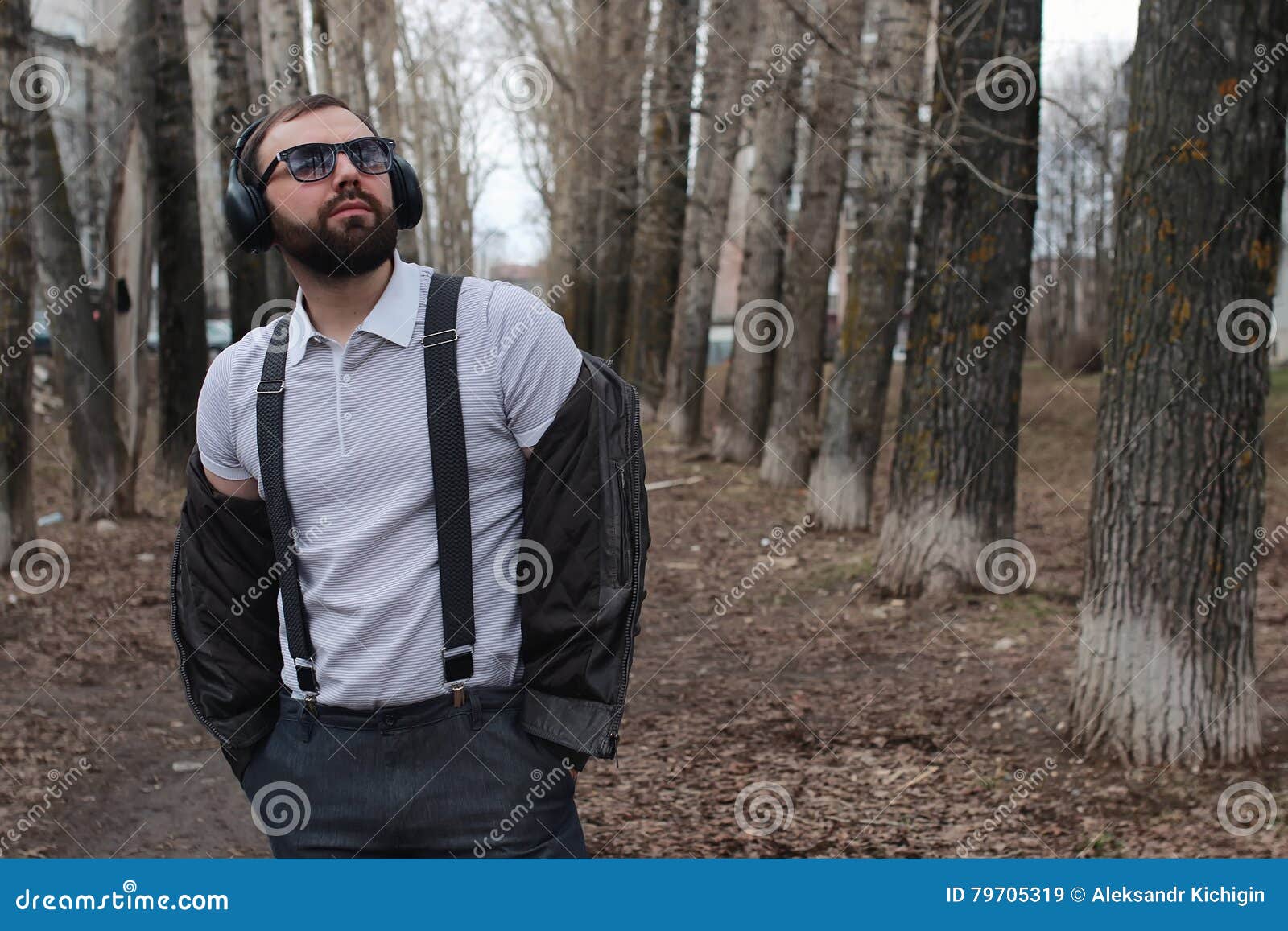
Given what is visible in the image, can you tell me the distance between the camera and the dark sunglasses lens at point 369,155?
8.87ft

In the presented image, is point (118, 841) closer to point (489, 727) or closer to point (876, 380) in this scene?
point (489, 727)

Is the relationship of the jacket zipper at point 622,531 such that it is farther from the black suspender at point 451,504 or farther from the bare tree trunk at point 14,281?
the bare tree trunk at point 14,281

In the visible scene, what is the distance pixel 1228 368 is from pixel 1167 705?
1293 millimetres

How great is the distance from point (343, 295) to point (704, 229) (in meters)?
18.3

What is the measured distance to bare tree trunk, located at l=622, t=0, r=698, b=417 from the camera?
58.6ft

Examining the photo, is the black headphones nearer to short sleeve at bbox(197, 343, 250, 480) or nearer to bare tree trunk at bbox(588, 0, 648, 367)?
short sleeve at bbox(197, 343, 250, 480)

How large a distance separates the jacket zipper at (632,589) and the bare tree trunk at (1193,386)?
343 centimetres

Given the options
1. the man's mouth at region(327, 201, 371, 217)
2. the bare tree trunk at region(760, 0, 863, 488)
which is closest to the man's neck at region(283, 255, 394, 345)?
the man's mouth at region(327, 201, 371, 217)

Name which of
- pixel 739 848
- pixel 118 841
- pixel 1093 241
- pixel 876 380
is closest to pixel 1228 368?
pixel 739 848

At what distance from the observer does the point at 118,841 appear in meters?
5.44

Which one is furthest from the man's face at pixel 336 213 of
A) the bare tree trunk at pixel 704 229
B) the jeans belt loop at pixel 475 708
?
the bare tree trunk at pixel 704 229

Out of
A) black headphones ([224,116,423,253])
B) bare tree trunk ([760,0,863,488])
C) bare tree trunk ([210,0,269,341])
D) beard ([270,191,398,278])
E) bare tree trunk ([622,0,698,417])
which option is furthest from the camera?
bare tree trunk ([622,0,698,417])

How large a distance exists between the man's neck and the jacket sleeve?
376 millimetres

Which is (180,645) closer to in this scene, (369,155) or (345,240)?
(345,240)
